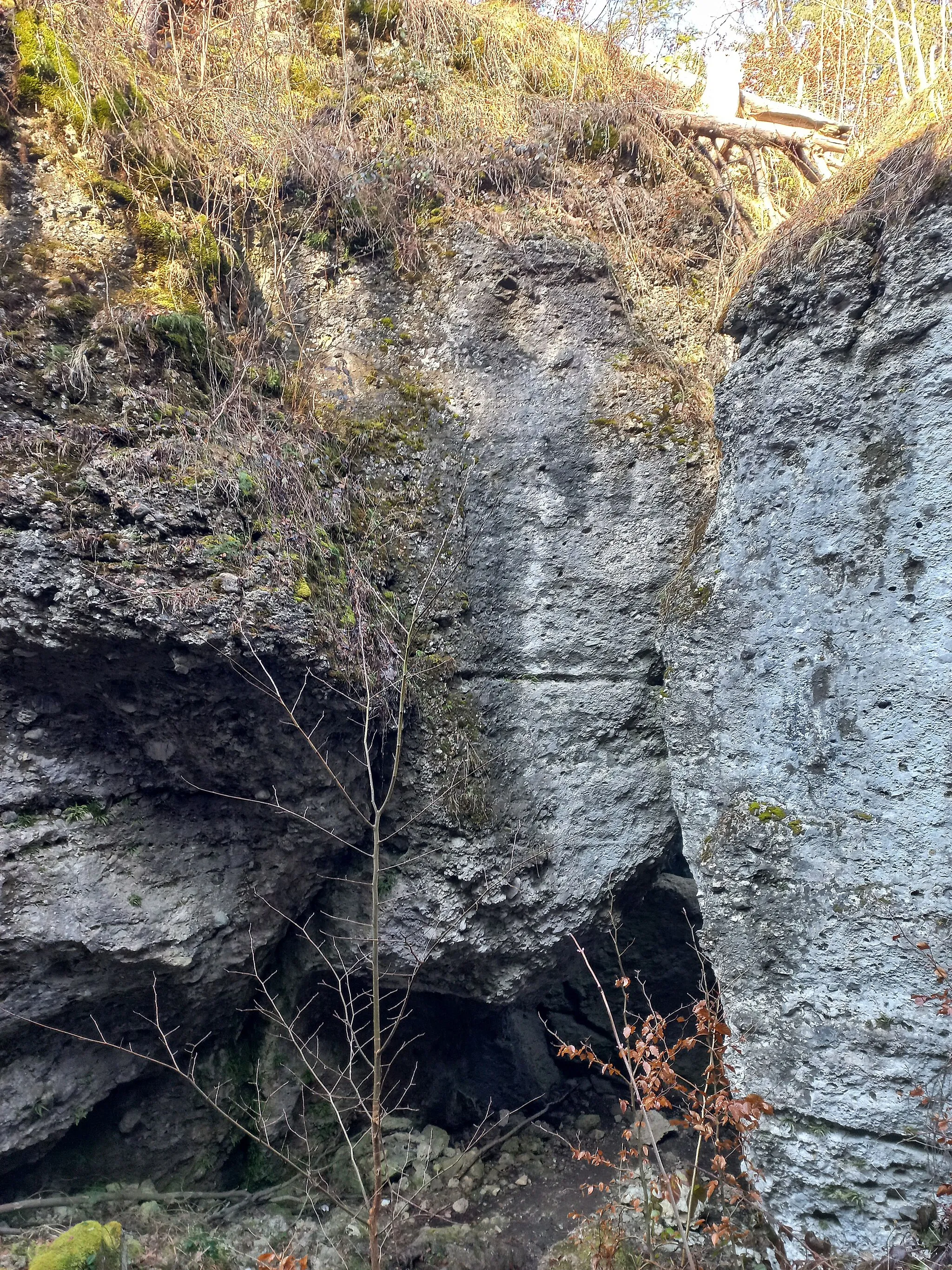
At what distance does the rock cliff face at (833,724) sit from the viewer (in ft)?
9.15

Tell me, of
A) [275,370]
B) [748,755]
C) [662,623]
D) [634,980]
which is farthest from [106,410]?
[634,980]

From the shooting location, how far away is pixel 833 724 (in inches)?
119

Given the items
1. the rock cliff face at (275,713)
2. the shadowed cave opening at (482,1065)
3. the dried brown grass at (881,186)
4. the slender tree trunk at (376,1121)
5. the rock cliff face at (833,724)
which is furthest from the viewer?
the shadowed cave opening at (482,1065)

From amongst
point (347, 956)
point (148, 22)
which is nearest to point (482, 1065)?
point (347, 956)

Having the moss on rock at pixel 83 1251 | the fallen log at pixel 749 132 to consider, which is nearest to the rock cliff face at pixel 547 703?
the moss on rock at pixel 83 1251

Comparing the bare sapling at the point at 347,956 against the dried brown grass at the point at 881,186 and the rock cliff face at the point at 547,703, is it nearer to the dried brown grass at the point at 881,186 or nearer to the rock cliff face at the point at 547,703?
the rock cliff face at the point at 547,703

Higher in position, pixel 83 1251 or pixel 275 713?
pixel 275 713

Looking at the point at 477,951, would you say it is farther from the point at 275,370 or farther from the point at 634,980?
the point at 275,370

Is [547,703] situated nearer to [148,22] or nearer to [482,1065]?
[482,1065]

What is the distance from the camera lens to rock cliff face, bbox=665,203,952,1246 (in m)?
2.79

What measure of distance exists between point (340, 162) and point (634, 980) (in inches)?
213

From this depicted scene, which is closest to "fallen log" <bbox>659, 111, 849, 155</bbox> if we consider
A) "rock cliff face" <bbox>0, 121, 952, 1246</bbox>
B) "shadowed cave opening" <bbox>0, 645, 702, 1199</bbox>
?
"rock cliff face" <bbox>0, 121, 952, 1246</bbox>

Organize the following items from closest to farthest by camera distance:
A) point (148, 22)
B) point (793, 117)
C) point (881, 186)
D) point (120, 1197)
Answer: point (881, 186)
point (120, 1197)
point (793, 117)
point (148, 22)

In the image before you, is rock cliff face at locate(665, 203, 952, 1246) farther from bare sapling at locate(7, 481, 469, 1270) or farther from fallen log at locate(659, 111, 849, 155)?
fallen log at locate(659, 111, 849, 155)
